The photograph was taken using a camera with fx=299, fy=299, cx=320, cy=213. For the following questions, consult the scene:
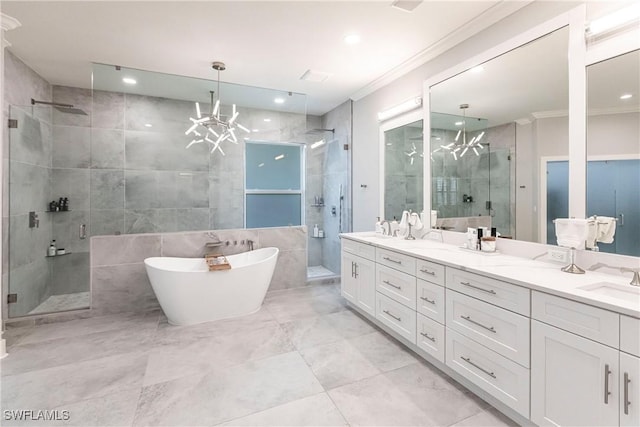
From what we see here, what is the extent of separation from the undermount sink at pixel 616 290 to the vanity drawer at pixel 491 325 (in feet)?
1.23

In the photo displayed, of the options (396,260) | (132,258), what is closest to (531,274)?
(396,260)

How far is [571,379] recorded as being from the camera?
4.61 ft

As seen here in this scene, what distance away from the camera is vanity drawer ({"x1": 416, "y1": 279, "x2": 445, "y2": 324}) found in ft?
7.08

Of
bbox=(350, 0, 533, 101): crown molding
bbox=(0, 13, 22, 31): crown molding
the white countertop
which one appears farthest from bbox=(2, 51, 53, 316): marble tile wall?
bbox=(350, 0, 533, 101): crown molding

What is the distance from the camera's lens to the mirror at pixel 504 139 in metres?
2.03

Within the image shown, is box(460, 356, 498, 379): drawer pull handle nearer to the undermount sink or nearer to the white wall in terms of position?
the undermount sink

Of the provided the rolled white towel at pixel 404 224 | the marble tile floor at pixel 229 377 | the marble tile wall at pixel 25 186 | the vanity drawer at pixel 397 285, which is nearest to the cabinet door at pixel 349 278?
the marble tile floor at pixel 229 377

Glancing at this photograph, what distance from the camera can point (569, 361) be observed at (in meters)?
1.41

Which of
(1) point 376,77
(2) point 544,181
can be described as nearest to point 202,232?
(1) point 376,77

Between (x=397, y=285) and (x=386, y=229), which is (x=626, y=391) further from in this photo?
(x=386, y=229)

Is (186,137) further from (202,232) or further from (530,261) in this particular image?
(530,261)

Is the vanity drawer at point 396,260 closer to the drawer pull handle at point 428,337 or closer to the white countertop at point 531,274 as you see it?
the white countertop at point 531,274

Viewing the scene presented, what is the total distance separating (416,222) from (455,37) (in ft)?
5.68

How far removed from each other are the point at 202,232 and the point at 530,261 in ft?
11.3
